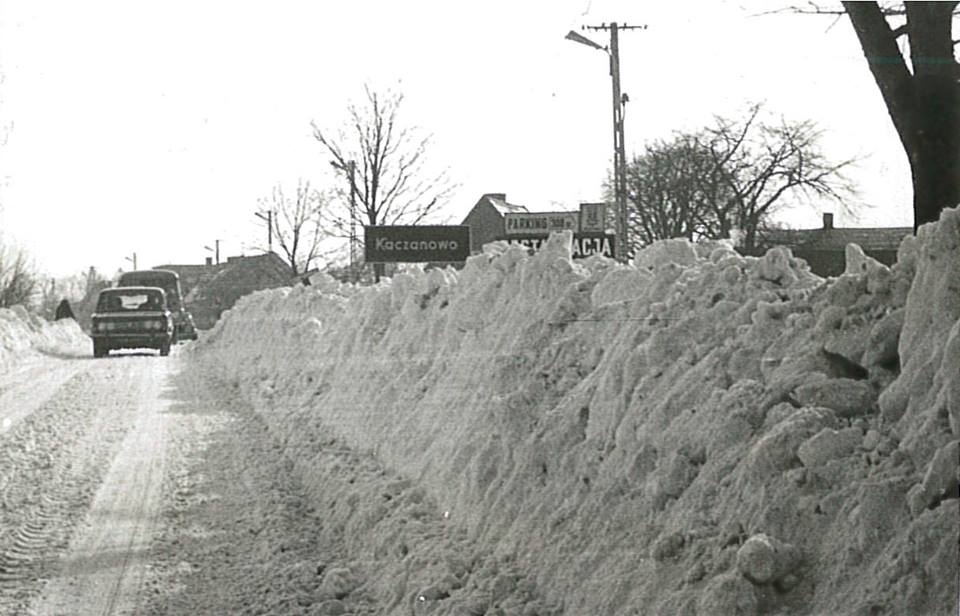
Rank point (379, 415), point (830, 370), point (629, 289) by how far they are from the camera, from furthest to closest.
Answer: point (379, 415) → point (629, 289) → point (830, 370)

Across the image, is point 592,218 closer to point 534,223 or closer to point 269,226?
point 534,223

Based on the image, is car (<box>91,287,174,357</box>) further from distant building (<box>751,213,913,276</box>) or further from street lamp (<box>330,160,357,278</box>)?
distant building (<box>751,213,913,276</box>)

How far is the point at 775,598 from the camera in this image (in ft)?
13.0

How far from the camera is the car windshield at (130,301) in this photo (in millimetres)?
30438

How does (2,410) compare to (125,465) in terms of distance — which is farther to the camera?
(2,410)

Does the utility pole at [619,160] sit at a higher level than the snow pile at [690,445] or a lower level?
higher

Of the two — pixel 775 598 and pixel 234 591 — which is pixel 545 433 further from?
pixel 775 598

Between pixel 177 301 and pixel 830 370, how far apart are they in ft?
121

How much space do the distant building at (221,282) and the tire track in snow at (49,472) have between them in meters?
18.9

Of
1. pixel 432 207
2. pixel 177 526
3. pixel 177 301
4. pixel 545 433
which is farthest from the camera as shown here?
pixel 177 301

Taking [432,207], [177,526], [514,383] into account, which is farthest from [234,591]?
[432,207]

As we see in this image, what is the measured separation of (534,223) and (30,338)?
2684 centimetres

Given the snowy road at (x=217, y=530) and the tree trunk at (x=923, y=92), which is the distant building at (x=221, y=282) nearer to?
the snowy road at (x=217, y=530)

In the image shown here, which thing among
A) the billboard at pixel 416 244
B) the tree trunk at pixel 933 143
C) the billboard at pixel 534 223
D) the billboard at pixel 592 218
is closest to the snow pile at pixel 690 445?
the tree trunk at pixel 933 143
